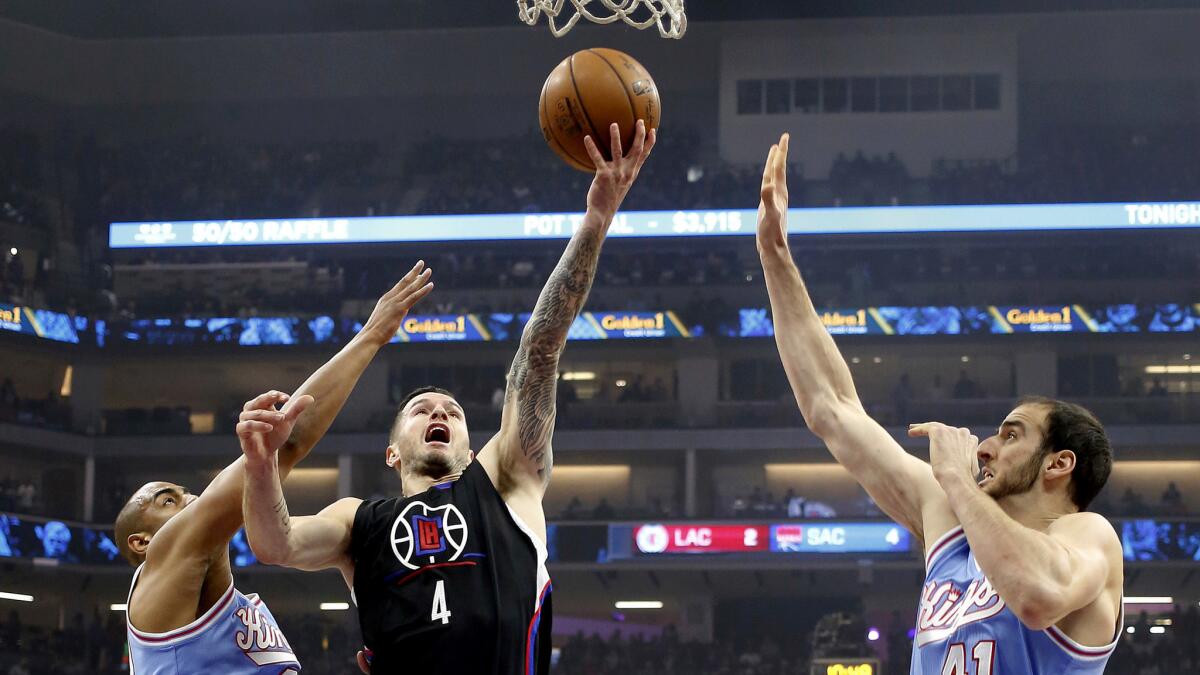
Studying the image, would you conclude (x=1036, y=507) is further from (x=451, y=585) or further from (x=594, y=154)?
(x=594, y=154)

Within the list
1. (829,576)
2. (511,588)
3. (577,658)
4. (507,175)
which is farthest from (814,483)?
(511,588)

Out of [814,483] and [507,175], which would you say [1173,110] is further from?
[507,175]

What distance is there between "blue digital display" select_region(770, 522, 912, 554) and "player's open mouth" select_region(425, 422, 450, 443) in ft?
78.8

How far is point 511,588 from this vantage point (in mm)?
3996

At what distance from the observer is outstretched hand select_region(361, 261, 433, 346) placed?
4535 millimetres

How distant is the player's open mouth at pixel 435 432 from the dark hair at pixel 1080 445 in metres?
1.76

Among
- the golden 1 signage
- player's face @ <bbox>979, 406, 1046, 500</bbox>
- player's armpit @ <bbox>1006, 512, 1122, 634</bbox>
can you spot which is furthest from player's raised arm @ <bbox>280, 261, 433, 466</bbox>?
the golden 1 signage

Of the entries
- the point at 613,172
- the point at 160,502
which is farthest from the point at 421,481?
the point at 613,172

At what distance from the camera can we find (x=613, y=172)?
14.8 ft

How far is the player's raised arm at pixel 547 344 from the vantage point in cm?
434

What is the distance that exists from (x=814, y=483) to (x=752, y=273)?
500 centimetres

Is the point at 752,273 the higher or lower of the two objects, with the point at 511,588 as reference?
higher

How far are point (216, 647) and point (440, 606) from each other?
808 millimetres

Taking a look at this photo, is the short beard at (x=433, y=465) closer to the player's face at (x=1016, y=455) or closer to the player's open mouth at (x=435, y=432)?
→ the player's open mouth at (x=435, y=432)
